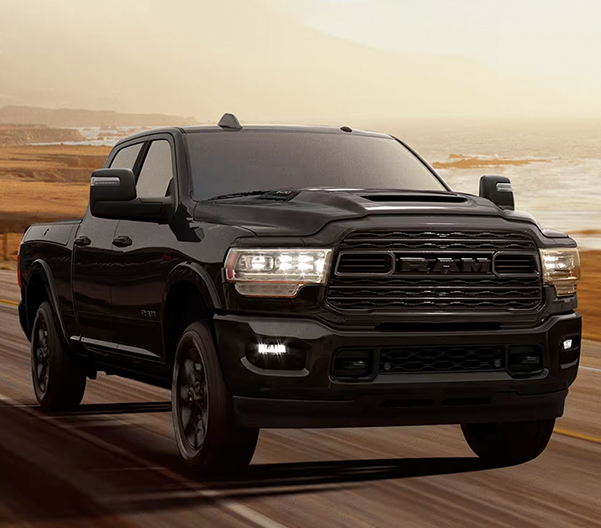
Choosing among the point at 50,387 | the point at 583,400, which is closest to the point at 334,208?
the point at 50,387

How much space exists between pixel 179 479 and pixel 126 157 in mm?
2896

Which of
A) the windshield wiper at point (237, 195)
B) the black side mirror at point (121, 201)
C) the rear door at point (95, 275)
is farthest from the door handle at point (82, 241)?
the windshield wiper at point (237, 195)

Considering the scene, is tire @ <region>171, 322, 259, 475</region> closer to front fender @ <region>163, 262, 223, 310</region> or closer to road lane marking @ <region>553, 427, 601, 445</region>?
front fender @ <region>163, 262, 223, 310</region>

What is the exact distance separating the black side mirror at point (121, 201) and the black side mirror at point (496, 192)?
1958mm

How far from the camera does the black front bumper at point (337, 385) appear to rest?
6695 millimetres

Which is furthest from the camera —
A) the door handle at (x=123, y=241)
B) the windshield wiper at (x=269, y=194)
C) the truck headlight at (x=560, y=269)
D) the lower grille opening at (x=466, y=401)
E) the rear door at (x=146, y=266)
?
the door handle at (x=123, y=241)

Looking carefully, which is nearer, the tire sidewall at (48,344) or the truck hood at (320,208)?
the truck hood at (320,208)

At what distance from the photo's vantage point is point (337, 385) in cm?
671

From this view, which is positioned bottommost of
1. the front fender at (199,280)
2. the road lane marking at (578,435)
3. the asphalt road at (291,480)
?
the road lane marking at (578,435)

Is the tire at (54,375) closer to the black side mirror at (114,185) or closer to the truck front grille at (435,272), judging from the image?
the black side mirror at (114,185)

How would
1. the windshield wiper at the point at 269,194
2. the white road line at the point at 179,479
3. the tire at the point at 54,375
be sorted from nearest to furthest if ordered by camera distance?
the white road line at the point at 179,479 < the windshield wiper at the point at 269,194 < the tire at the point at 54,375

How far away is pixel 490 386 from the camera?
6930 mm

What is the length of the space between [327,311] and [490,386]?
929 millimetres

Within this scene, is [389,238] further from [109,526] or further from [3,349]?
[3,349]
